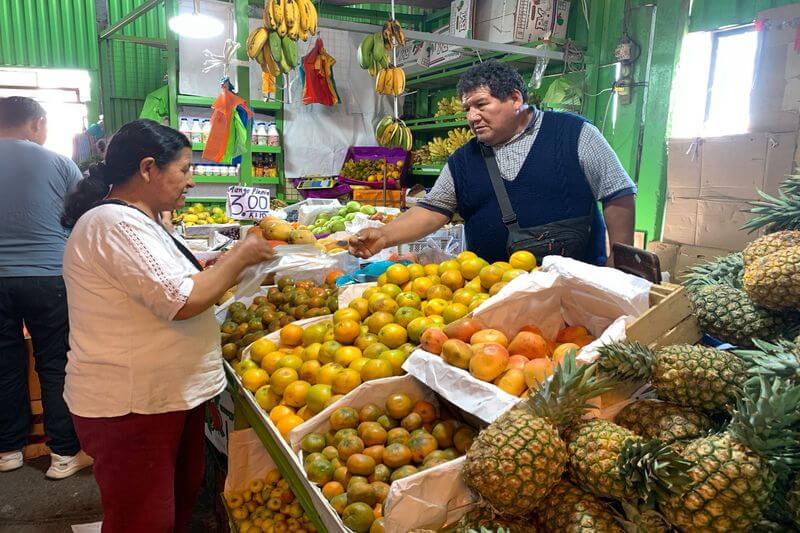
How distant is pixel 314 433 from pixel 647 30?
549 cm

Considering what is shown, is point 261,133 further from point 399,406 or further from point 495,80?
point 399,406

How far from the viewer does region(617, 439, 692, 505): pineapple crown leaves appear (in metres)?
1.03

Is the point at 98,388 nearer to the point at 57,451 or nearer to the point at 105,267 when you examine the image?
the point at 105,267

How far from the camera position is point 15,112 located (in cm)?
355

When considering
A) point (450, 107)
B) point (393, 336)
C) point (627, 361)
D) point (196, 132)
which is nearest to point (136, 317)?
point (393, 336)

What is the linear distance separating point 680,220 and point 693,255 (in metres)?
0.35

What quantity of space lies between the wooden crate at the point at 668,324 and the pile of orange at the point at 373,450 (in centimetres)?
57

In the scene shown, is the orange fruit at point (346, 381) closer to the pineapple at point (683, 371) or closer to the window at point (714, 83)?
the pineapple at point (683, 371)

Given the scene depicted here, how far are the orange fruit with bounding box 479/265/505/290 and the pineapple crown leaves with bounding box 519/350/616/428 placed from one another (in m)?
0.93

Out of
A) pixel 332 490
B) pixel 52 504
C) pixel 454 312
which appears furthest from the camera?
pixel 52 504

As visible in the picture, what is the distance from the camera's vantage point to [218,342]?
2289 mm

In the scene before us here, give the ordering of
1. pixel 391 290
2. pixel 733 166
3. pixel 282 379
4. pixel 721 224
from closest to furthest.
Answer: pixel 282 379 → pixel 391 290 → pixel 733 166 → pixel 721 224

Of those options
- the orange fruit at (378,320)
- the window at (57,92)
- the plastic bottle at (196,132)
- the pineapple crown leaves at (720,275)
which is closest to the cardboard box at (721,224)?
the pineapple crown leaves at (720,275)

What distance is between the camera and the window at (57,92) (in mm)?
8328
